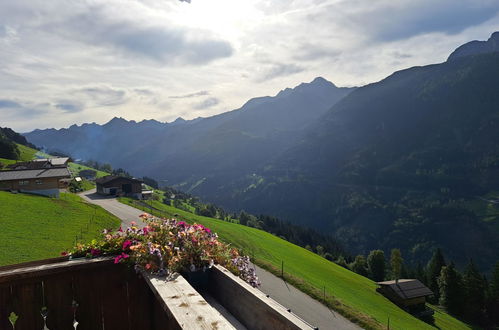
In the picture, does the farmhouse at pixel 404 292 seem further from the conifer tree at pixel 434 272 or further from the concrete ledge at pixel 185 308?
the concrete ledge at pixel 185 308

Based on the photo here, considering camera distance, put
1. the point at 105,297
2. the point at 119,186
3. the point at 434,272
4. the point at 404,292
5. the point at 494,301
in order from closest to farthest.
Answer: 1. the point at 105,297
2. the point at 404,292
3. the point at 494,301
4. the point at 434,272
5. the point at 119,186

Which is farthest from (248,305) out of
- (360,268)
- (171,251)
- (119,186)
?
(119,186)

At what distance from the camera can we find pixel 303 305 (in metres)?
32.7

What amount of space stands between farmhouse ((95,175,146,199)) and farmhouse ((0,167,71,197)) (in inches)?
1296

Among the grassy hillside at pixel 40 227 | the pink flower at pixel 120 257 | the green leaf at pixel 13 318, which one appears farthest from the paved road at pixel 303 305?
the green leaf at pixel 13 318

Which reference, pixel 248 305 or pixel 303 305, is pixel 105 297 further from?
pixel 303 305

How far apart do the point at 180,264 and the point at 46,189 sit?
3071 inches

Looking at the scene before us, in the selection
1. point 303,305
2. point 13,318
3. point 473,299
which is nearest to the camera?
point 13,318

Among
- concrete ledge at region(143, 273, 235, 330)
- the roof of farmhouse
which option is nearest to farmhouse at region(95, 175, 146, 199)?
the roof of farmhouse

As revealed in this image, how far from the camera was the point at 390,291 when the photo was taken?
6191cm

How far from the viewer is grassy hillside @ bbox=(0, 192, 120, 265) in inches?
1121

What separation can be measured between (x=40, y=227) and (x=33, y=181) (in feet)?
125

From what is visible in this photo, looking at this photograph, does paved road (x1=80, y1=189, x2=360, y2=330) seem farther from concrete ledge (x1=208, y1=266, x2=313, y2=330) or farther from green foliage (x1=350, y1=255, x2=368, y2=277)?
green foliage (x1=350, y1=255, x2=368, y2=277)

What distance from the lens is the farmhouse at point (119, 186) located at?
105 metres
